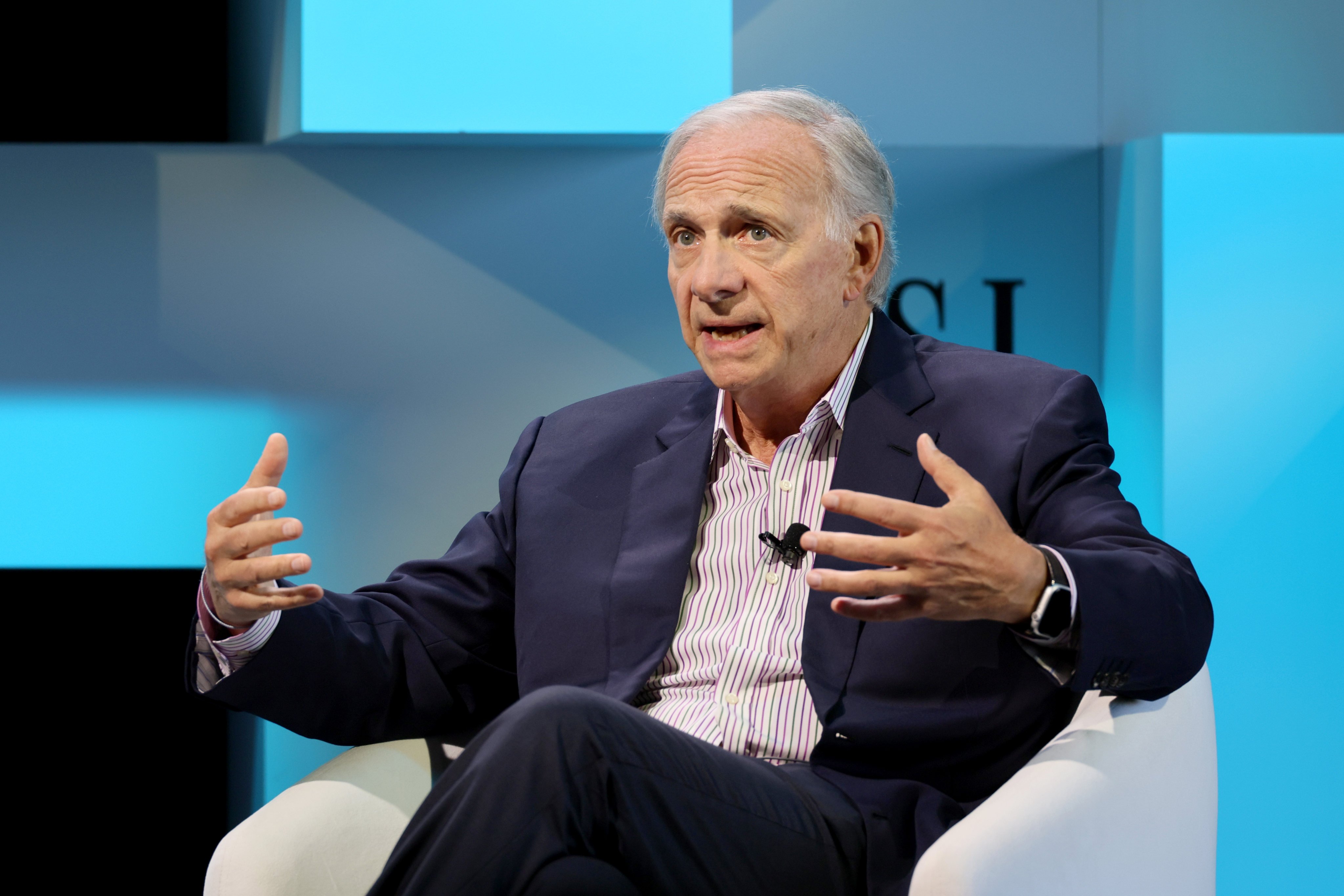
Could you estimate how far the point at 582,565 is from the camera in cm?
183

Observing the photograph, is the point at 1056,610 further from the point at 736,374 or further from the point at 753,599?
the point at 736,374

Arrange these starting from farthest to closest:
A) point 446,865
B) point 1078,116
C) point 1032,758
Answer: point 1078,116 < point 1032,758 < point 446,865

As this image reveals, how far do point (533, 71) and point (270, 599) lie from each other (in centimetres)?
115

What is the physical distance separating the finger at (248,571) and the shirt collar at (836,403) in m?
0.65

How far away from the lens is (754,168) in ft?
5.87

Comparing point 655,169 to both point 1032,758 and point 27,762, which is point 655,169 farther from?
point 27,762

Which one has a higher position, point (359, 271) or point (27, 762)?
point (359, 271)

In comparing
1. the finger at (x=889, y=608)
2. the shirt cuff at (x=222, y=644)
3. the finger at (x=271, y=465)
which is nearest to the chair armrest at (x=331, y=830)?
the shirt cuff at (x=222, y=644)

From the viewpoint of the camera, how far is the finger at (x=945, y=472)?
51.9 inches

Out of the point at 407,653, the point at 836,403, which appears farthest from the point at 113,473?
the point at 836,403

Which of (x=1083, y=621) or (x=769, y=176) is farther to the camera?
(x=769, y=176)

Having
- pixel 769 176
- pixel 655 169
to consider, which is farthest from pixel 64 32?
pixel 769 176

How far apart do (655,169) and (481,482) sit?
701 mm

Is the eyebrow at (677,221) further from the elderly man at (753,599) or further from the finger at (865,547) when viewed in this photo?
the finger at (865,547)
